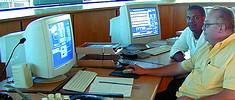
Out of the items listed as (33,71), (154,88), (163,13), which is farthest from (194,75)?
(163,13)

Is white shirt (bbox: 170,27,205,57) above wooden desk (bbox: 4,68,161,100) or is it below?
above

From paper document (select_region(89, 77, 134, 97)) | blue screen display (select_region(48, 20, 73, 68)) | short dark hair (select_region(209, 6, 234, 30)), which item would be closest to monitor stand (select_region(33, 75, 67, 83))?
blue screen display (select_region(48, 20, 73, 68))

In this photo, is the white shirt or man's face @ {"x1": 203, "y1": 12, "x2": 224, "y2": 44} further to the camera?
the white shirt

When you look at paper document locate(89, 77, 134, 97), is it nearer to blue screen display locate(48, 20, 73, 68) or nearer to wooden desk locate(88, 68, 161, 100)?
wooden desk locate(88, 68, 161, 100)

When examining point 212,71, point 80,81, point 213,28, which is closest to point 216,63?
point 212,71

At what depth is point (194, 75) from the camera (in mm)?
2195

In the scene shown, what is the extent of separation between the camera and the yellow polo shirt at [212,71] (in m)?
1.86

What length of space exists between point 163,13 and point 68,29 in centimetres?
Answer: 234

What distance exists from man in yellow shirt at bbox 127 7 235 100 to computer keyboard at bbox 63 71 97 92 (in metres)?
0.61

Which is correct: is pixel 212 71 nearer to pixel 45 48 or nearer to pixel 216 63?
→ pixel 216 63

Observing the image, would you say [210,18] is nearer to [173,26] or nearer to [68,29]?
[68,29]

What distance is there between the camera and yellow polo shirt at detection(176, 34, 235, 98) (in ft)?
6.11

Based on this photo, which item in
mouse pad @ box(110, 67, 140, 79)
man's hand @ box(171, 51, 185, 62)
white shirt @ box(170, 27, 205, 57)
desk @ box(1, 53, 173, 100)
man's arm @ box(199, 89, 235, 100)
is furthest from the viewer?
white shirt @ box(170, 27, 205, 57)

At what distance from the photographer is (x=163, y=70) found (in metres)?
2.41
